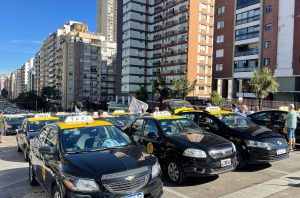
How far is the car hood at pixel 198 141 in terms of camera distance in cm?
640

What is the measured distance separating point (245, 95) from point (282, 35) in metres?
10.5

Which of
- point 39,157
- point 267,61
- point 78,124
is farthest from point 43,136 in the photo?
point 267,61

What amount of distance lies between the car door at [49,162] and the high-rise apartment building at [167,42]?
5441 cm

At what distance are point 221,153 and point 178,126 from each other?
5.26 feet

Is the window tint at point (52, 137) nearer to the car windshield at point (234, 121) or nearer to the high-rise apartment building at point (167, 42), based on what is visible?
the car windshield at point (234, 121)

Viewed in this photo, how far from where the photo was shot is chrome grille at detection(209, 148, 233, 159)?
6.26m

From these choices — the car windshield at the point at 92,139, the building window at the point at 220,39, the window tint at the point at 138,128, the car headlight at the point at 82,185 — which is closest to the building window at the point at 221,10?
the building window at the point at 220,39

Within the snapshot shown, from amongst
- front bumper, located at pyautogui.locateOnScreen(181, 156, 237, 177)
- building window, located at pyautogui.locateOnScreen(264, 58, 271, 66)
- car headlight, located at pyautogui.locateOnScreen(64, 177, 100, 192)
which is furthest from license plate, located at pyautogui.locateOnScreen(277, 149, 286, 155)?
building window, located at pyautogui.locateOnScreen(264, 58, 271, 66)

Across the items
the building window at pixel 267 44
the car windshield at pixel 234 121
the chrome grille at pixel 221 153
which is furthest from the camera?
the building window at pixel 267 44

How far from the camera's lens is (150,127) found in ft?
25.3

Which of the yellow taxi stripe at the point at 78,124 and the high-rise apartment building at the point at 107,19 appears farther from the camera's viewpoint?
the high-rise apartment building at the point at 107,19

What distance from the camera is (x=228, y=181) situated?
6680 mm

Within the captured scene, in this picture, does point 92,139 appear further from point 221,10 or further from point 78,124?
point 221,10

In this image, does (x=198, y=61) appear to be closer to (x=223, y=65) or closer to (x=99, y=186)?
(x=223, y=65)
